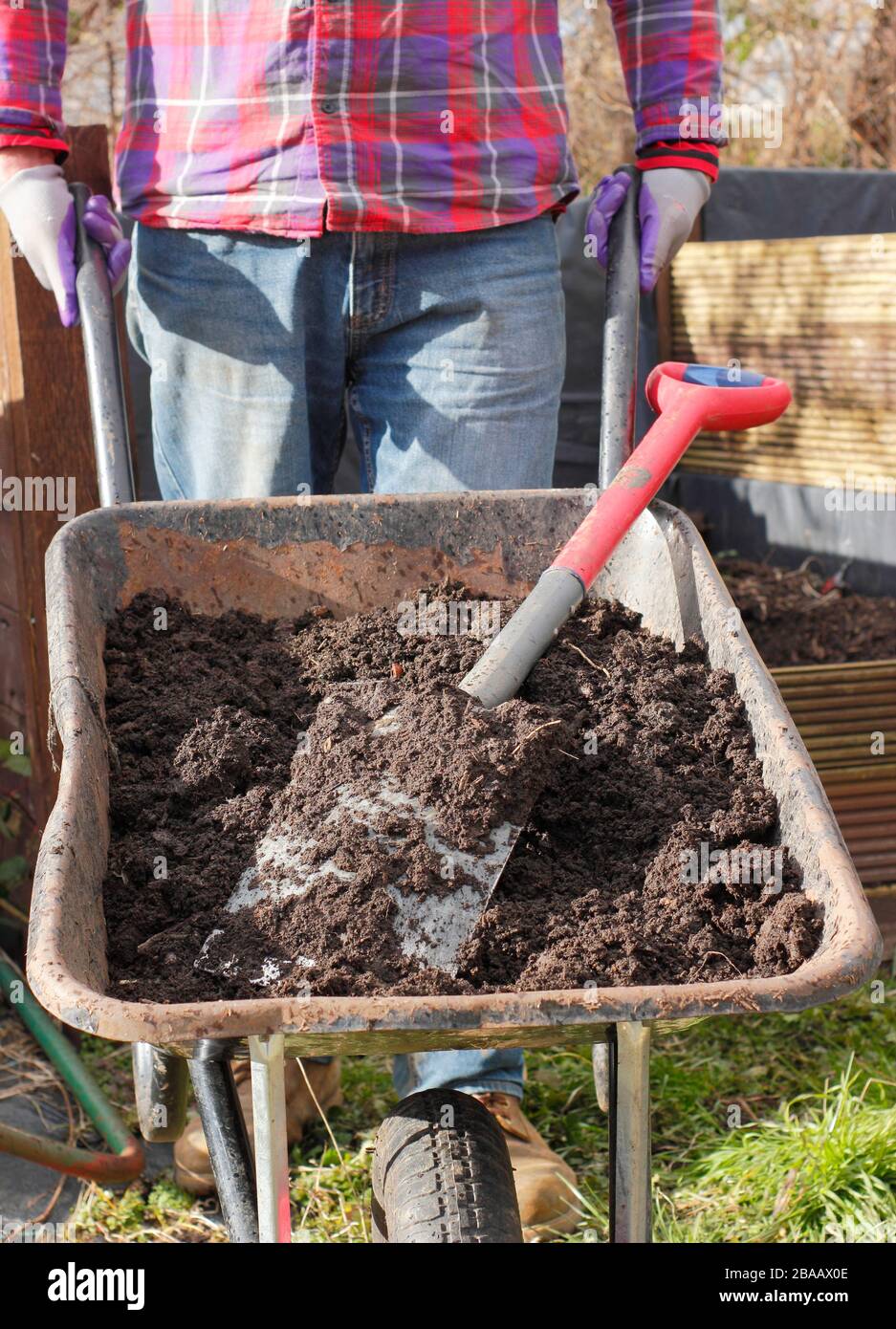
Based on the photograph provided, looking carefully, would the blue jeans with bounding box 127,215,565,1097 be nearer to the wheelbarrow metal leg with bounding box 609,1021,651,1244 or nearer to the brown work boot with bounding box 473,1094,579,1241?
the brown work boot with bounding box 473,1094,579,1241

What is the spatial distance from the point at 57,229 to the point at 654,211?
0.81 m

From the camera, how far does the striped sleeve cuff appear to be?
1815 mm

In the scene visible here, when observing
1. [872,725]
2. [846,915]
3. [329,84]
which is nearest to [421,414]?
[329,84]

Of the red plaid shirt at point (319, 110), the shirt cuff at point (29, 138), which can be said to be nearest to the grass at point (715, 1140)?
the red plaid shirt at point (319, 110)

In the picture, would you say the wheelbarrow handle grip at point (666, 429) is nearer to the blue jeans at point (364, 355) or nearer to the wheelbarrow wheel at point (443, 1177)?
the blue jeans at point (364, 355)

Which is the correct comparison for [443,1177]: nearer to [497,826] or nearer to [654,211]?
[497,826]

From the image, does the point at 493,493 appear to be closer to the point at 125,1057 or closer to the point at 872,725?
the point at 872,725

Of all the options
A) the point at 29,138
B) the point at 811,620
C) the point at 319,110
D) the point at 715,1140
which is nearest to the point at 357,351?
the point at 319,110

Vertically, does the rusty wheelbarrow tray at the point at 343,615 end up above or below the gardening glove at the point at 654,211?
below

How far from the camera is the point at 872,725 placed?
2.54 m

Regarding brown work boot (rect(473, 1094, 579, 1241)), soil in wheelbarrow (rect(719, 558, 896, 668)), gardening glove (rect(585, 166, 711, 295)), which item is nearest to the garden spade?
gardening glove (rect(585, 166, 711, 295))

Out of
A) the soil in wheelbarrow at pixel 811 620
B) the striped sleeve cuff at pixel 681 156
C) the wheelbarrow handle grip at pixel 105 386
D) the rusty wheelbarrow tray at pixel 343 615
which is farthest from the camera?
the soil in wheelbarrow at pixel 811 620

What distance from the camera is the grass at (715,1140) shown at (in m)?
1.91

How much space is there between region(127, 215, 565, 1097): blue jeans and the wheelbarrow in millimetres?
179
